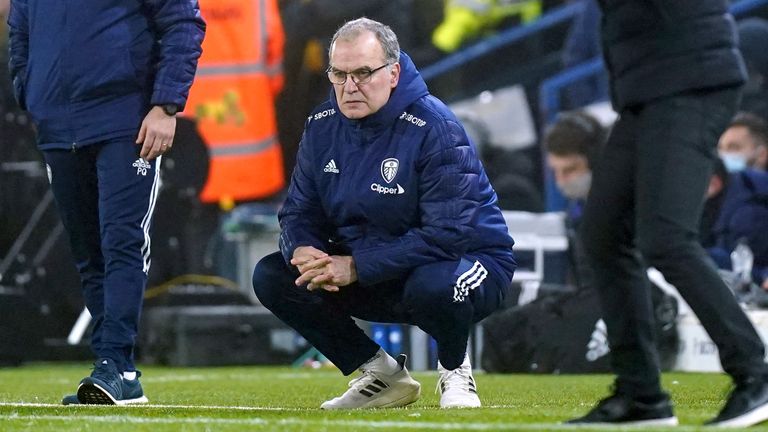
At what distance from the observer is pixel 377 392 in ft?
14.7

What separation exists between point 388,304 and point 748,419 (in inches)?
55.3

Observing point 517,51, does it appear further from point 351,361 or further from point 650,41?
point 650,41

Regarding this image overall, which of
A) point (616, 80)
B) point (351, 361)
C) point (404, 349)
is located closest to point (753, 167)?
point (404, 349)

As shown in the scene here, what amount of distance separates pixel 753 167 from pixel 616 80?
551cm

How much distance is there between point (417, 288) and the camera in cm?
420

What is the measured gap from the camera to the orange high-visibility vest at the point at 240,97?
924 centimetres

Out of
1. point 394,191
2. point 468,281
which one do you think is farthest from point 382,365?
point 394,191

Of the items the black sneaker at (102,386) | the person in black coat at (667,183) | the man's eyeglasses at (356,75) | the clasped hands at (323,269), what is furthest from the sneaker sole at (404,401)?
the person in black coat at (667,183)

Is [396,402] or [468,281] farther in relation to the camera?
[396,402]

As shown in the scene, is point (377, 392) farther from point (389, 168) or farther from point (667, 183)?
point (667, 183)

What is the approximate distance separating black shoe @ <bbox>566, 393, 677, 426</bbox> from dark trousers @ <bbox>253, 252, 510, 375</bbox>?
802mm

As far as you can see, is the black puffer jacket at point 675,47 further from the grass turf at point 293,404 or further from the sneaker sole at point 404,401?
the sneaker sole at point 404,401

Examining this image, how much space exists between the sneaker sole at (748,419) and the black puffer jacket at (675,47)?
759mm

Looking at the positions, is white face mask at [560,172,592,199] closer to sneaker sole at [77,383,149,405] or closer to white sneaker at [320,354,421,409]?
white sneaker at [320,354,421,409]
